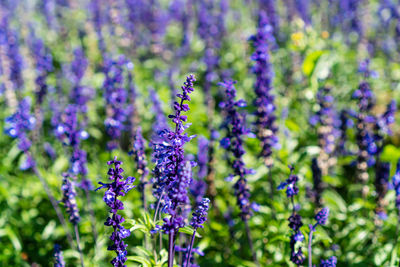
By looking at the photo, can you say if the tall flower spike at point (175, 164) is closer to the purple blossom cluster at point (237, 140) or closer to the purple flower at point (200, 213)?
the purple flower at point (200, 213)

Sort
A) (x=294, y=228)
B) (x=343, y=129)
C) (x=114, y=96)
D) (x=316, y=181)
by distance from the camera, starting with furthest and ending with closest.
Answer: (x=343, y=129)
(x=114, y=96)
(x=316, y=181)
(x=294, y=228)

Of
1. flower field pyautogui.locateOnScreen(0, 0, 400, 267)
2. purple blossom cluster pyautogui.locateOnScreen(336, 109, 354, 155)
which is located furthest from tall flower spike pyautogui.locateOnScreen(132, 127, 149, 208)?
purple blossom cluster pyautogui.locateOnScreen(336, 109, 354, 155)

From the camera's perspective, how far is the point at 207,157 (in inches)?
233

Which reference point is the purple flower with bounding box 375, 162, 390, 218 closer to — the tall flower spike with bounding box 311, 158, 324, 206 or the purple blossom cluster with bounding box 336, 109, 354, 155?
the tall flower spike with bounding box 311, 158, 324, 206

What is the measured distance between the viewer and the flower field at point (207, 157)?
380cm

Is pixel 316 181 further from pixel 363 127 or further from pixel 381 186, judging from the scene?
pixel 363 127

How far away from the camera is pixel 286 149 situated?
622 cm

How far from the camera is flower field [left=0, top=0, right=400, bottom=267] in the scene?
380 centimetres

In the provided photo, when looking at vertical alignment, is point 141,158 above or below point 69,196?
above

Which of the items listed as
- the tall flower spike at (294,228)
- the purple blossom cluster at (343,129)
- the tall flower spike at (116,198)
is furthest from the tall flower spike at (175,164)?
the purple blossom cluster at (343,129)

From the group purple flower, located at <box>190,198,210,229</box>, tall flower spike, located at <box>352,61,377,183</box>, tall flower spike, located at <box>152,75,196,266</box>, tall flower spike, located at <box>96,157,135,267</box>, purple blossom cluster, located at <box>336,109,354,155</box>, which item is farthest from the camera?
purple blossom cluster, located at <box>336,109,354,155</box>

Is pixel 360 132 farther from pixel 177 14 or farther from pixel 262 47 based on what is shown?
pixel 177 14

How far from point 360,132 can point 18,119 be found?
15.7 ft

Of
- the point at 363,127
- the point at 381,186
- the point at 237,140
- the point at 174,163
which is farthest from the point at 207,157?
the point at 174,163
